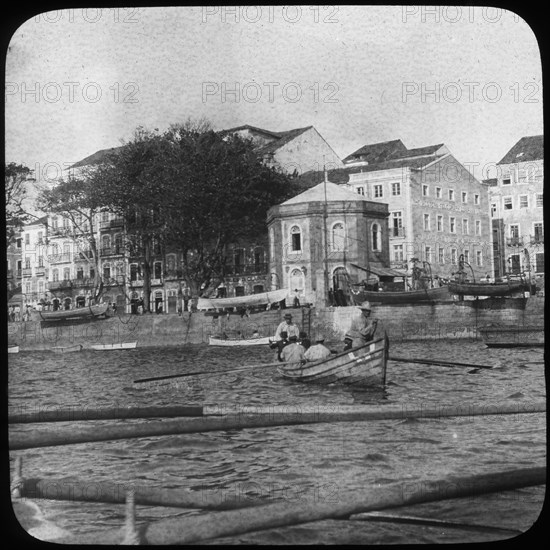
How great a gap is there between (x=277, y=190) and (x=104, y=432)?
69.4 inches

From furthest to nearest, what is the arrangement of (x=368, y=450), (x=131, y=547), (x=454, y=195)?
(x=454, y=195) → (x=368, y=450) → (x=131, y=547)

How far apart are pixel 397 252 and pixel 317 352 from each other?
2.54ft

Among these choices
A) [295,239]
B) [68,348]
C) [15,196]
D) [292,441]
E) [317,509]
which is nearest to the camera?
[317,509]

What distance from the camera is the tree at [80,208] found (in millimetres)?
5928

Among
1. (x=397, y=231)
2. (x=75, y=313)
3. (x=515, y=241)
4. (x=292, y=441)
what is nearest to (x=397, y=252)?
(x=397, y=231)

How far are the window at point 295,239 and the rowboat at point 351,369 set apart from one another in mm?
687

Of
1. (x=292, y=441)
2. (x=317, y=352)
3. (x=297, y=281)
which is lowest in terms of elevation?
(x=292, y=441)

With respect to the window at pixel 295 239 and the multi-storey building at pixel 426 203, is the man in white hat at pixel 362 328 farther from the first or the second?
the window at pixel 295 239

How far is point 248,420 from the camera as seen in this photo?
575 cm

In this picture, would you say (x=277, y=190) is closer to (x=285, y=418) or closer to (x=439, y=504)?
(x=285, y=418)

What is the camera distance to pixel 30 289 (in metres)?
5.92

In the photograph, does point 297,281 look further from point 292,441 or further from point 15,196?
point 15,196

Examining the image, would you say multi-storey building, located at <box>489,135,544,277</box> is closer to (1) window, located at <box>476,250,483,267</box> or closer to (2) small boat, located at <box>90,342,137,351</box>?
(1) window, located at <box>476,250,483,267</box>

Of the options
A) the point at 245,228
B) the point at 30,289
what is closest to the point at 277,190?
the point at 245,228
